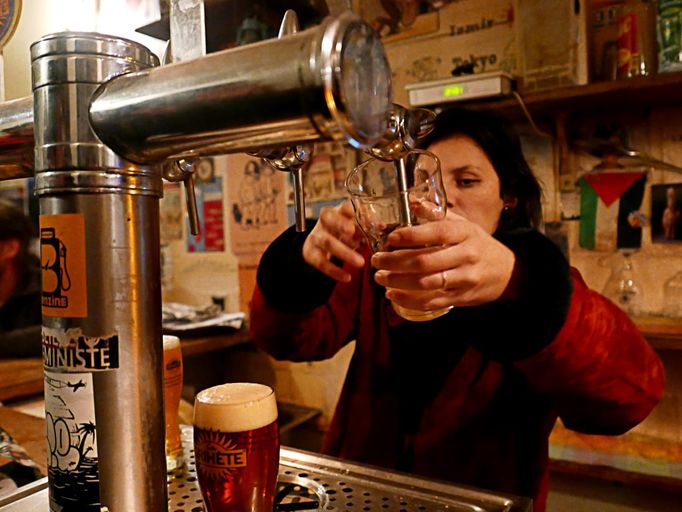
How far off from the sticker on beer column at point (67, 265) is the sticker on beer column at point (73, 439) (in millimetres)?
46

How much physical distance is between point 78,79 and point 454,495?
545mm

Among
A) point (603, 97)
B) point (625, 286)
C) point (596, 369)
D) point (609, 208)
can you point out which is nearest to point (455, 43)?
point (603, 97)

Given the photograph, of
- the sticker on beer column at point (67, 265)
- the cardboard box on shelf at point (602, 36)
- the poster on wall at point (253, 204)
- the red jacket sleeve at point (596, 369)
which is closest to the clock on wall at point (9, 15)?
the sticker on beer column at point (67, 265)

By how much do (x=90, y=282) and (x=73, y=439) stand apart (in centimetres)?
11

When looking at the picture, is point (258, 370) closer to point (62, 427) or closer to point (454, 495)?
point (454, 495)

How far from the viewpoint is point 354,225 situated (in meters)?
0.82

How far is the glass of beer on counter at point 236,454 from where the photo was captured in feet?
1.78

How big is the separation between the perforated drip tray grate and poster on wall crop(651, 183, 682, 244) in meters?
1.61

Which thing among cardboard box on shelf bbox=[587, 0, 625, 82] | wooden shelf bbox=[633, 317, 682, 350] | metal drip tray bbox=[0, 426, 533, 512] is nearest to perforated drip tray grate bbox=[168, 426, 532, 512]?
metal drip tray bbox=[0, 426, 533, 512]

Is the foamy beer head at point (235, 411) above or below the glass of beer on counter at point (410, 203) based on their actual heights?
below

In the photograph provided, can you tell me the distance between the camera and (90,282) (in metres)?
0.38

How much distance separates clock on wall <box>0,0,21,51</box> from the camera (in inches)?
22.4

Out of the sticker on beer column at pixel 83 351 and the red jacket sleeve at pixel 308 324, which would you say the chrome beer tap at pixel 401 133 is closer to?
the sticker on beer column at pixel 83 351

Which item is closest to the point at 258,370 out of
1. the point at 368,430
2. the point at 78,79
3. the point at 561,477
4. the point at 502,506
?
the point at 561,477
